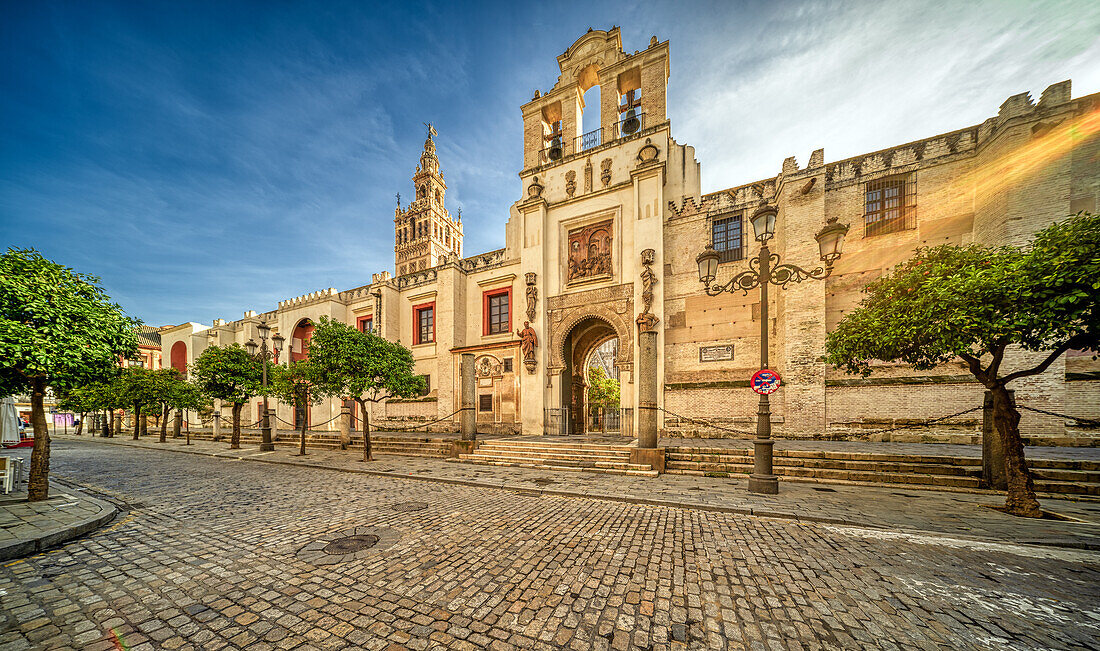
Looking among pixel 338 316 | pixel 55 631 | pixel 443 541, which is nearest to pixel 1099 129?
pixel 443 541

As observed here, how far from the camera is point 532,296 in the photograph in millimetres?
16922

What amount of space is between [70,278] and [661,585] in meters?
12.3

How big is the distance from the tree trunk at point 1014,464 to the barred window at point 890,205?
9.46 metres

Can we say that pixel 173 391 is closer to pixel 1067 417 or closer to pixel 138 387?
pixel 138 387

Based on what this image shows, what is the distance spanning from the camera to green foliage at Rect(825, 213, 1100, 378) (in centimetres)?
503

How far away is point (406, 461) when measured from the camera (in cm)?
1252

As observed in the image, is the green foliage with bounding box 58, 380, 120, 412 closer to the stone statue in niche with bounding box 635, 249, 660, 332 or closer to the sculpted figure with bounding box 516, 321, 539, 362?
the sculpted figure with bounding box 516, 321, 539, 362

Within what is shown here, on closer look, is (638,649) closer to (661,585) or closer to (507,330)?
(661,585)

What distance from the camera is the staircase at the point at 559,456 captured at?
1020cm

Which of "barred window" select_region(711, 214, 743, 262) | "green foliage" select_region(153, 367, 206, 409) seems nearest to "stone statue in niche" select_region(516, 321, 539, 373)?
"barred window" select_region(711, 214, 743, 262)

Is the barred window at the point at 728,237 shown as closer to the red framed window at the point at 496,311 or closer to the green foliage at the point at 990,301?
the green foliage at the point at 990,301

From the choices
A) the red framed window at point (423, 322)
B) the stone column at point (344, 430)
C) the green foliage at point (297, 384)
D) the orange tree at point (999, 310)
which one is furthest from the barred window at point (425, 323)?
the orange tree at point (999, 310)

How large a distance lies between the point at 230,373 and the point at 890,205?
1235 inches

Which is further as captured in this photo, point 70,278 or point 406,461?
point 406,461
